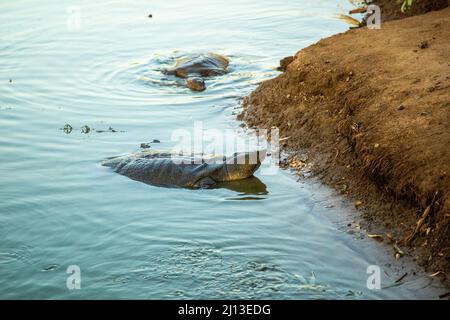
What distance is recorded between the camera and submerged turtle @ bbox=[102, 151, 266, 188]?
892 cm

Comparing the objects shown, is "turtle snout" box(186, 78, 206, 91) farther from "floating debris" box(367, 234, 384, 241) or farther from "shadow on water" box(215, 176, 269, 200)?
"floating debris" box(367, 234, 384, 241)

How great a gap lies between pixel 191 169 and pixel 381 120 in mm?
2176

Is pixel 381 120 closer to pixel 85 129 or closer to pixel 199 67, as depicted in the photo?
pixel 85 129

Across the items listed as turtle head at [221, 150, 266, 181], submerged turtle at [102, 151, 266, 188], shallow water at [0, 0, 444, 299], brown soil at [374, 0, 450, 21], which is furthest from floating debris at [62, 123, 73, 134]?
brown soil at [374, 0, 450, 21]

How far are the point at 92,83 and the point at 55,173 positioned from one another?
373 centimetres

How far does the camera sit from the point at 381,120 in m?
8.52

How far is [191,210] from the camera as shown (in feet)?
27.1

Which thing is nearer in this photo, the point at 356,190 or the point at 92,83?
the point at 356,190

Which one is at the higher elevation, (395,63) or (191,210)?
(395,63)

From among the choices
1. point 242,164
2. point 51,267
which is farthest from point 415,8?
point 51,267

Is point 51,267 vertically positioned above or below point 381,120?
below
